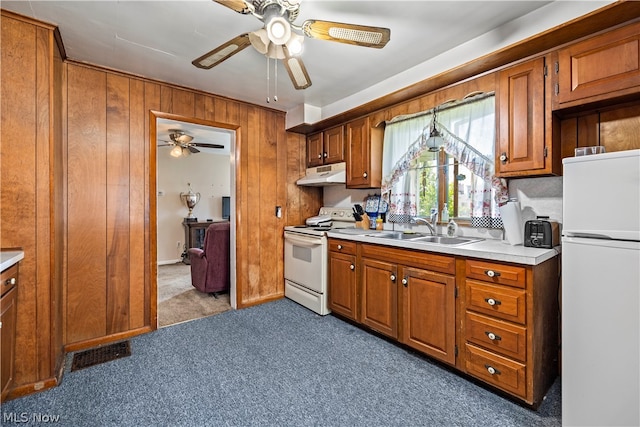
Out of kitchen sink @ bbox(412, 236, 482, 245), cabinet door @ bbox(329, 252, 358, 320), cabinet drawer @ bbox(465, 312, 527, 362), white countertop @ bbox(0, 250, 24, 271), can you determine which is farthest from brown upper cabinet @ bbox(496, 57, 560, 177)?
white countertop @ bbox(0, 250, 24, 271)

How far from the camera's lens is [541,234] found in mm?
1891

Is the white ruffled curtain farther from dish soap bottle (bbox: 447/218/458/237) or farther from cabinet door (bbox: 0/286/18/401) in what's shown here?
cabinet door (bbox: 0/286/18/401)

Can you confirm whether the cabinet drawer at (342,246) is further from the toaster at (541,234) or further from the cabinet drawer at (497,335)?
the toaster at (541,234)

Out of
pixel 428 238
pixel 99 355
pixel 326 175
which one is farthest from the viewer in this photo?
pixel 326 175

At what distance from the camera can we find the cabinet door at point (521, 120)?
1894mm

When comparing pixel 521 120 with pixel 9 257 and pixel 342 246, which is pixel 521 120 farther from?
pixel 9 257

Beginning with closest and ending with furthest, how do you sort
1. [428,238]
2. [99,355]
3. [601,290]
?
[601,290] → [99,355] → [428,238]

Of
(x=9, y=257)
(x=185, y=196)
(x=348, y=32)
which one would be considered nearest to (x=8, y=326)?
(x=9, y=257)

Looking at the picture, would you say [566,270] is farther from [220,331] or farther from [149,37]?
[149,37]

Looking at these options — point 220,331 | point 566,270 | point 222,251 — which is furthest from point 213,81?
point 566,270

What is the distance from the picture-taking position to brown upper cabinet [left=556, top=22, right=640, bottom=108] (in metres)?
1.54

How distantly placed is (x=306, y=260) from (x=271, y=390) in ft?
5.23

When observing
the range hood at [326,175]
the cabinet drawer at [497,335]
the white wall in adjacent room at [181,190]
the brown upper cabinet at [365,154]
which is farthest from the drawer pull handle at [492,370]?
the white wall in adjacent room at [181,190]

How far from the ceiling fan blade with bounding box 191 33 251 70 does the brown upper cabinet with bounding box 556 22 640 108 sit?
195 cm
